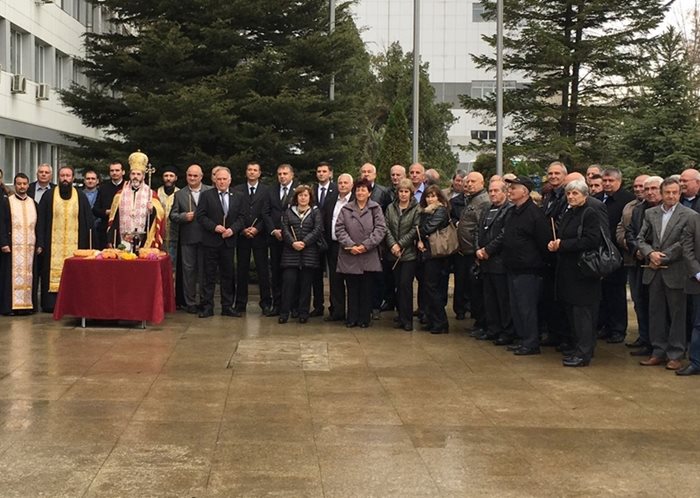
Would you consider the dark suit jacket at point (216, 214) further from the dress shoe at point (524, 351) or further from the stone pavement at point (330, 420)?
the dress shoe at point (524, 351)

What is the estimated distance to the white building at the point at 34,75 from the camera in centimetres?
2658

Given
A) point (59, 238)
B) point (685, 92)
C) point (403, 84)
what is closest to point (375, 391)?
point (59, 238)

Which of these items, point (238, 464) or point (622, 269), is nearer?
point (238, 464)

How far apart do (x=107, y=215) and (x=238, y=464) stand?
8324 mm

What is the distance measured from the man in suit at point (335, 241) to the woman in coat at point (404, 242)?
750 millimetres

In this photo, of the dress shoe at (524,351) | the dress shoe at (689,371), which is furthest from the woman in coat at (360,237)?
the dress shoe at (689,371)

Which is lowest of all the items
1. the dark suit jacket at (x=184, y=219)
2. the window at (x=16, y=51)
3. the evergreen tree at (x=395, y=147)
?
the dark suit jacket at (x=184, y=219)

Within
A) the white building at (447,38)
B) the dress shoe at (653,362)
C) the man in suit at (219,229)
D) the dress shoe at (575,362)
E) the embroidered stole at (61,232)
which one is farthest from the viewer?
the white building at (447,38)

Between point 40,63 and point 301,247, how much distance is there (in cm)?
2215

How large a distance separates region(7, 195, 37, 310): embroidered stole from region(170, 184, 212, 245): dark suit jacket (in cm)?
189

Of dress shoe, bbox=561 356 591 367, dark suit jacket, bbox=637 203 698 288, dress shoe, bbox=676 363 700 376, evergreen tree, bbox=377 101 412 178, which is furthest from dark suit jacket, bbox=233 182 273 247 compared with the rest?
evergreen tree, bbox=377 101 412 178

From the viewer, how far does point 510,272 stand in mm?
10281

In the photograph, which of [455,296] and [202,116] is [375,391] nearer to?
[455,296]

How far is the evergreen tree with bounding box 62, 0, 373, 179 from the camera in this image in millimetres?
17812
